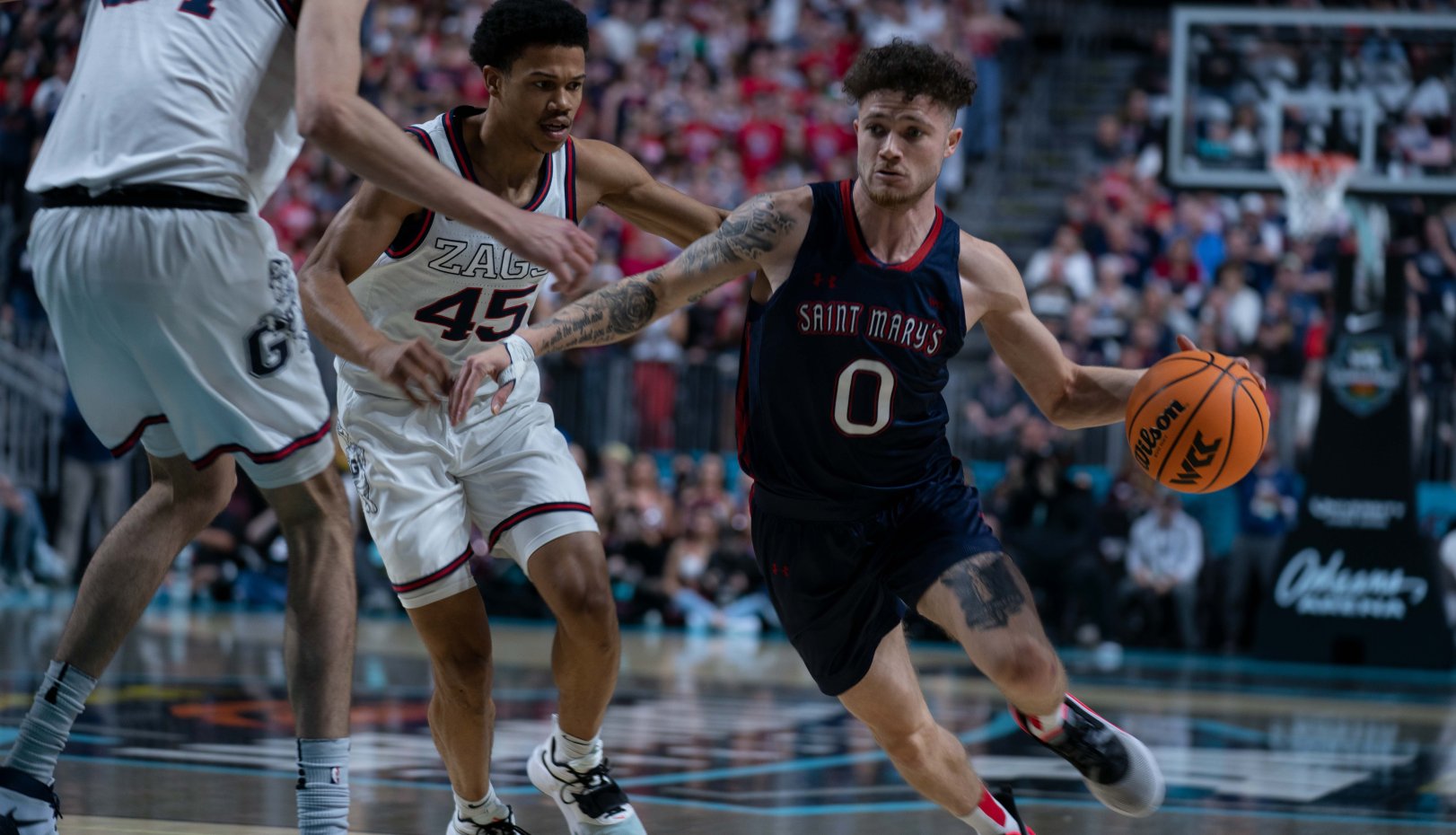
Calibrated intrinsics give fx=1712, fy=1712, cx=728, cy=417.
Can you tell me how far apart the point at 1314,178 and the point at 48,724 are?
11.0 metres

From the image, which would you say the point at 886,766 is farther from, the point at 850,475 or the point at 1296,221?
the point at 1296,221

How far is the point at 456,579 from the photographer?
5.03 meters

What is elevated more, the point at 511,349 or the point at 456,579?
the point at 511,349

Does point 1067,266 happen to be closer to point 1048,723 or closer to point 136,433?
point 1048,723

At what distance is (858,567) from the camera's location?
4.78m

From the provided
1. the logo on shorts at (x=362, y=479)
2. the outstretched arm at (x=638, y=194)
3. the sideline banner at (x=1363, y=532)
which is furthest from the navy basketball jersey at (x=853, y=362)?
the sideline banner at (x=1363, y=532)

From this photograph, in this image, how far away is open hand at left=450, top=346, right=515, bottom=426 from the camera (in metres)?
4.29

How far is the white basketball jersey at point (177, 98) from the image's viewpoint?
393 centimetres

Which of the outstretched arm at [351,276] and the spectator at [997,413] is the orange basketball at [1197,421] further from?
the spectator at [997,413]

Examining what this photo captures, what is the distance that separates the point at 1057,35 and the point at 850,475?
17.6m

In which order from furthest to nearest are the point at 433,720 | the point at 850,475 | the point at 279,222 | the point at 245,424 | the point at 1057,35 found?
the point at 1057,35 → the point at 279,222 → the point at 433,720 → the point at 850,475 → the point at 245,424

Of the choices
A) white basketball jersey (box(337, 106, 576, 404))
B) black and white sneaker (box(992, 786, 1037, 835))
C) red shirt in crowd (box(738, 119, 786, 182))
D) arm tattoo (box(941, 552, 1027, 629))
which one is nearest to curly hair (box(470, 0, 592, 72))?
white basketball jersey (box(337, 106, 576, 404))

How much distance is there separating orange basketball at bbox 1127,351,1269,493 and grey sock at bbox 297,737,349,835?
2.44 metres

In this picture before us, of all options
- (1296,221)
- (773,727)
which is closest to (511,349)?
(773,727)
